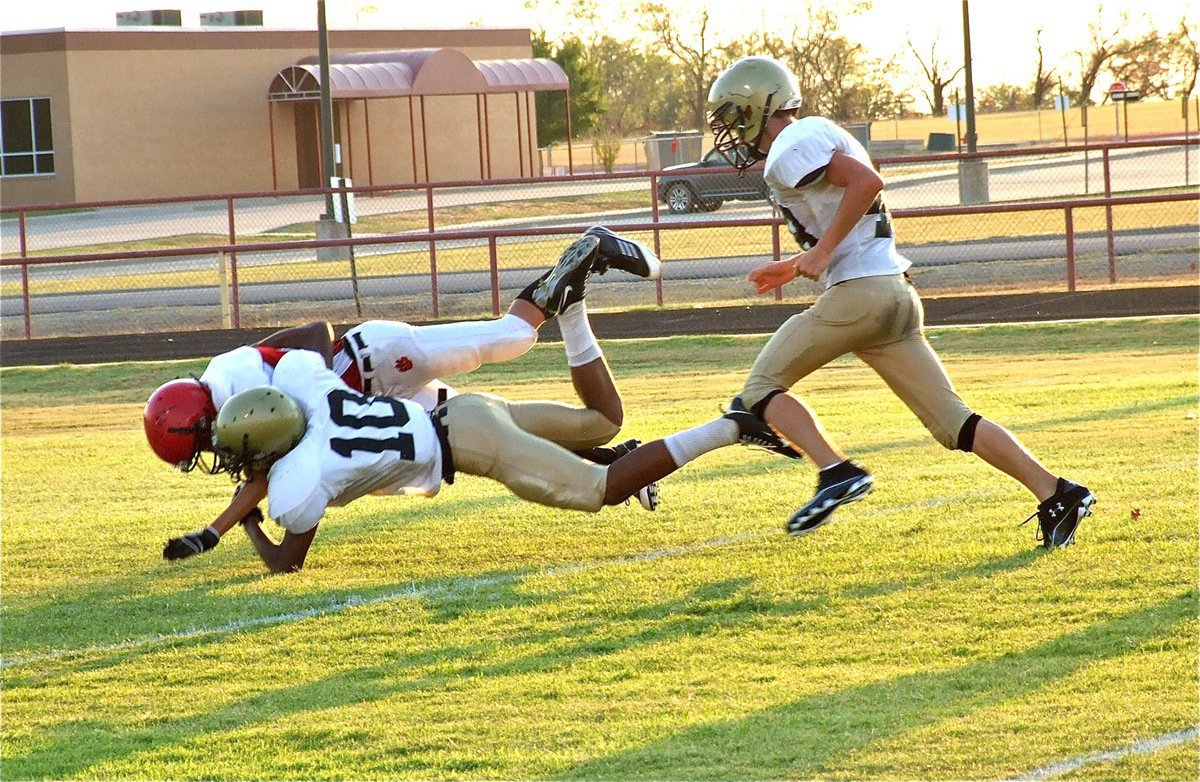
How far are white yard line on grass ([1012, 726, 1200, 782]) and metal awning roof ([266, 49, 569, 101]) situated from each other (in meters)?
41.8

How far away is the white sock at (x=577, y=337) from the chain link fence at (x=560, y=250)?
1095 cm

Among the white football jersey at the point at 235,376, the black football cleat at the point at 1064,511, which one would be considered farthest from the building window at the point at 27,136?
the black football cleat at the point at 1064,511

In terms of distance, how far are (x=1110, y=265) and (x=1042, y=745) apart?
1610cm

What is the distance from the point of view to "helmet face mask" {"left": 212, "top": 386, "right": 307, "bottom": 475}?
6.58 m

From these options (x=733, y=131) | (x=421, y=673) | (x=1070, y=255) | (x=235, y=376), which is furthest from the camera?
(x=1070, y=255)

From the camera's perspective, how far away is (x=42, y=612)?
722 centimetres

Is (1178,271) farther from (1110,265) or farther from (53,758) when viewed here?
(53,758)

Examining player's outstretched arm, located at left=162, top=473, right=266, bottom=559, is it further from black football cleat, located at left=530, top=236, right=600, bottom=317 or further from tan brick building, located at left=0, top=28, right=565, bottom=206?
tan brick building, located at left=0, top=28, right=565, bottom=206

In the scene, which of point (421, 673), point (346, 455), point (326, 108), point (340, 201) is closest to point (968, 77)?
point (326, 108)

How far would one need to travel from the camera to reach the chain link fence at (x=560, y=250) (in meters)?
20.3

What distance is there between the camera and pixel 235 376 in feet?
23.0

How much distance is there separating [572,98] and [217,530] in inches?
2328

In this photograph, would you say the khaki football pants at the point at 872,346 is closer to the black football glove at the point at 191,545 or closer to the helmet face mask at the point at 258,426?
the helmet face mask at the point at 258,426

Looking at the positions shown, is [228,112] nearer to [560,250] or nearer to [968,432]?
[560,250]
